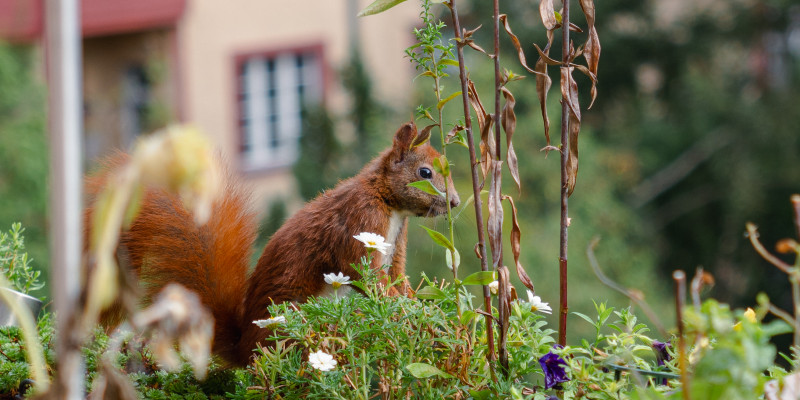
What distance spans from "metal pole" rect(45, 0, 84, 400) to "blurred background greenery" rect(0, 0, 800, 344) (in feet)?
14.5

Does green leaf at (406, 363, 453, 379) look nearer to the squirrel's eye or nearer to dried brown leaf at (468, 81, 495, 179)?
dried brown leaf at (468, 81, 495, 179)

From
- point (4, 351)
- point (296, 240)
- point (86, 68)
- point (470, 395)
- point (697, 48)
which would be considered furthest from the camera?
point (86, 68)

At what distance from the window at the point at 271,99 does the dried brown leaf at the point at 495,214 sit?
9.07 meters

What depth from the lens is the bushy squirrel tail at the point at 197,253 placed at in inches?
61.0

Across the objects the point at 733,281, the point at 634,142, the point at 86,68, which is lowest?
the point at 733,281

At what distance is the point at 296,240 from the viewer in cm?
168

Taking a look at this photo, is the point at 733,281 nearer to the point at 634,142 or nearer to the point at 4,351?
the point at 634,142

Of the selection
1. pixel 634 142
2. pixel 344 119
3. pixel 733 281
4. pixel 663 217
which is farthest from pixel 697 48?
pixel 344 119

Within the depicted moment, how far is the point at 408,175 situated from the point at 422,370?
831 mm

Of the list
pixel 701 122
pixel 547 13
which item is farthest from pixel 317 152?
pixel 547 13

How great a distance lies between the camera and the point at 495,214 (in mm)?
1171

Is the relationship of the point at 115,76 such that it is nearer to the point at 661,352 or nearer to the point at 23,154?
the point at 23,154

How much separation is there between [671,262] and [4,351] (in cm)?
720

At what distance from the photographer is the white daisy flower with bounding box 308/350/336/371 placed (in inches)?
43.9
